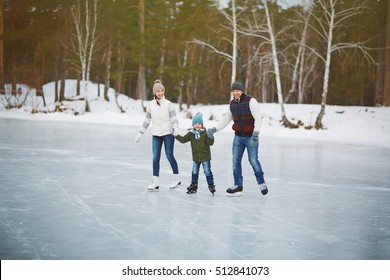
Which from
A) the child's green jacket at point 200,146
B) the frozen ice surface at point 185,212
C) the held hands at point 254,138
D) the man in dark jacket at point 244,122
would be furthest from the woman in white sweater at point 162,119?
the held hands at point 254,138

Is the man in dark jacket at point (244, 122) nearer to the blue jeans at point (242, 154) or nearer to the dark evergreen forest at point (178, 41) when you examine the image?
the blue jeans at point (242, 154)

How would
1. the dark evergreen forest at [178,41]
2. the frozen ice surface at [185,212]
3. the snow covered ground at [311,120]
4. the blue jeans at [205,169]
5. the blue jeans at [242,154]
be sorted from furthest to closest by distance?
the dark evergreen forest at [178,41] → the snow covered ground at [311,120] → the blue jeans at [205,169] → the blue jeans at [242,154] → the frozen ice surface at [185,212]

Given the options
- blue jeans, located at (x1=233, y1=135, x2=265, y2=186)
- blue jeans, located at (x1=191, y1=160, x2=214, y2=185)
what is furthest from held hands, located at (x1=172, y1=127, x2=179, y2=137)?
blue jeans, located at (x1=233, y1=135, x2=265, y2=186)

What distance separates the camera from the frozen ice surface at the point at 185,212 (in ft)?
16.4

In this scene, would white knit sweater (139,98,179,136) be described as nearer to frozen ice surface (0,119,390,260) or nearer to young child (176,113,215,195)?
young child (176,113,215,195)

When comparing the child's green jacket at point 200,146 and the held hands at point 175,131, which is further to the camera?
the held hands at point 175,131

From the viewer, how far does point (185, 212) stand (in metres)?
6.68

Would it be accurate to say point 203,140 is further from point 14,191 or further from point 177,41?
point 177,41

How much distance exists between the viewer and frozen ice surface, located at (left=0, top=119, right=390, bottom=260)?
500 centimetres

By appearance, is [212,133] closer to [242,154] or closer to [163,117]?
[242,154]

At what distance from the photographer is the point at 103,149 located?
1451cm

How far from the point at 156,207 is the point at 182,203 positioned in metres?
0.48

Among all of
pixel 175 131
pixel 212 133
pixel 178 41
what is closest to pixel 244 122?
pixel 212 133

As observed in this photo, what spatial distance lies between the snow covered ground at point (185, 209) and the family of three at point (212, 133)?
0.35 metres
